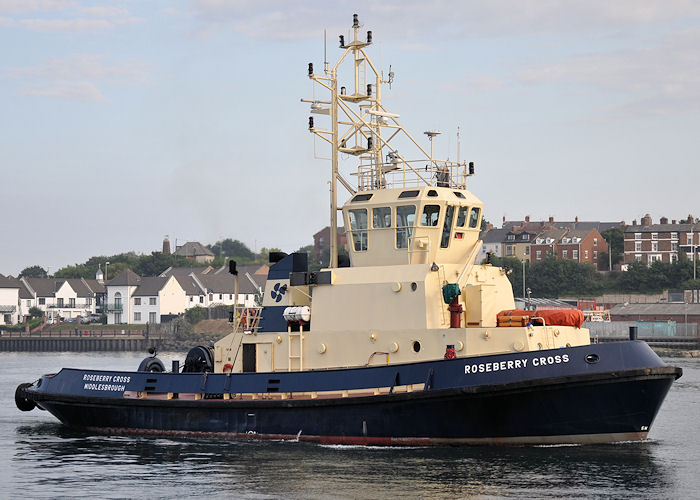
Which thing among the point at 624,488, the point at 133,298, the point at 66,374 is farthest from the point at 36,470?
the point at 133,298

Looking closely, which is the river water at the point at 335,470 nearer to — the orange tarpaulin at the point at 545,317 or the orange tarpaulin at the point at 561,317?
the orange tarpaulin at the point at 545,317

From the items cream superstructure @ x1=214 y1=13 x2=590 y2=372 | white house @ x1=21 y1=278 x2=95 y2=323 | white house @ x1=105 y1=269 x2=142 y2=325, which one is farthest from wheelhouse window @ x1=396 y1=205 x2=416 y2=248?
white house @ x1=21 y1=278 x2=95 y2=323

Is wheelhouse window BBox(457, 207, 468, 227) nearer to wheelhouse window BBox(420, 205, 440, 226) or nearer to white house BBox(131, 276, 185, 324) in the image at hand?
wheelhouse window BBox(420, 205, 440, 226)

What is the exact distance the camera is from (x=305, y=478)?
663 inches

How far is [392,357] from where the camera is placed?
19.8 metres

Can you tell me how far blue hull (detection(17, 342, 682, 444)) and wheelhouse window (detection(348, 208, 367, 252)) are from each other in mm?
2906

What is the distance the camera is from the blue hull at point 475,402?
18.0 meters

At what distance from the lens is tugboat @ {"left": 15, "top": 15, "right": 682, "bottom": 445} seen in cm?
1828

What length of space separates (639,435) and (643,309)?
6122 cm

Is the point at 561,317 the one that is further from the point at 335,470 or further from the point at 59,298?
the point at 59,298

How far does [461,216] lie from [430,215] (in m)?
0.90

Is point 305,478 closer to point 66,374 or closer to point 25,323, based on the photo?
point 66,374

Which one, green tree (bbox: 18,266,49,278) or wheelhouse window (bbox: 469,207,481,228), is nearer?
wheelhouse window (bbox: 469,207,481,228)

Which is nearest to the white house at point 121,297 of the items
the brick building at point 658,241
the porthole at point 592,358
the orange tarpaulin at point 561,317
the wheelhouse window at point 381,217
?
the brick building at point 658,241
